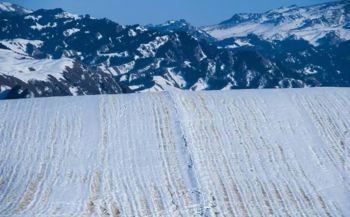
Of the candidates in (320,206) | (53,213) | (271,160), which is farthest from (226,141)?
(53,213)

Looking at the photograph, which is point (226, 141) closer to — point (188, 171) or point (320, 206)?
point (188, 171)

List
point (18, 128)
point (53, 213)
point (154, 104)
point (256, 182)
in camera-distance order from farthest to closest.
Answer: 1. point (154, 104)
2. point (18, 128)
3. point (256, 182)
4. point (53, 213)

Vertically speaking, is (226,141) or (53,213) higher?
(53,213)

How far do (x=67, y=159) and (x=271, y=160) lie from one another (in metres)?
13.6

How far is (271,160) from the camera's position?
→ 3956 cm

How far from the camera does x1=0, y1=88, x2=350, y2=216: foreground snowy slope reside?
33.6 meters

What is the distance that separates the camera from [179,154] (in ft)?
130

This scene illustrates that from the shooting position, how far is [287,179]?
37062 millimetres

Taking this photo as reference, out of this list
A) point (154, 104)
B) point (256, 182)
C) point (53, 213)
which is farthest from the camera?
point (154, 104)

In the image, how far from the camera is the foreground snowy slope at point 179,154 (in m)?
33.6

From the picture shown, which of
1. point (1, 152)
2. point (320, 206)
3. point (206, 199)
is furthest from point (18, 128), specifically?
point (320, 206)

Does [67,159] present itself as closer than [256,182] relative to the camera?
No

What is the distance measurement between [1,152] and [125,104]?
11081mm

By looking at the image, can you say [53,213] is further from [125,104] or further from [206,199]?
[125,104]
